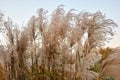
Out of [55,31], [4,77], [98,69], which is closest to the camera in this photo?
[55,31]

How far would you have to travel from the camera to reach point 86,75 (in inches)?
283

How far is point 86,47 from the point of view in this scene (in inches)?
279

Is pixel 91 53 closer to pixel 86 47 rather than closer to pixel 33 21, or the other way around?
pixel 86 47

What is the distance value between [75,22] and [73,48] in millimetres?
528

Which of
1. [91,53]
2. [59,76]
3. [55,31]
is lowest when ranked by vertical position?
[59,76]

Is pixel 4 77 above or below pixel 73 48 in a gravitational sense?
below

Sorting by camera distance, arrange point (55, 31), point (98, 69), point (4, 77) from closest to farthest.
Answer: point (55, 31) → point (4, 77) → point (98, 69)

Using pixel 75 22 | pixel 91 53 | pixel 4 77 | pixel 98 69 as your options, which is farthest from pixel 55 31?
pixel 98 69

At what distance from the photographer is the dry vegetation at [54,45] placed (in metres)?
6.86

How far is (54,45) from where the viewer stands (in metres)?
6.91

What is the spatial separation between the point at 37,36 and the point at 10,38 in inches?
23.7

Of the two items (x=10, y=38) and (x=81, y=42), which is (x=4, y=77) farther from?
(x=81, y=42)

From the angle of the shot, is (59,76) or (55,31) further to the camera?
(59,76)

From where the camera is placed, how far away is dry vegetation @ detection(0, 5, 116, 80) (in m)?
6.86
